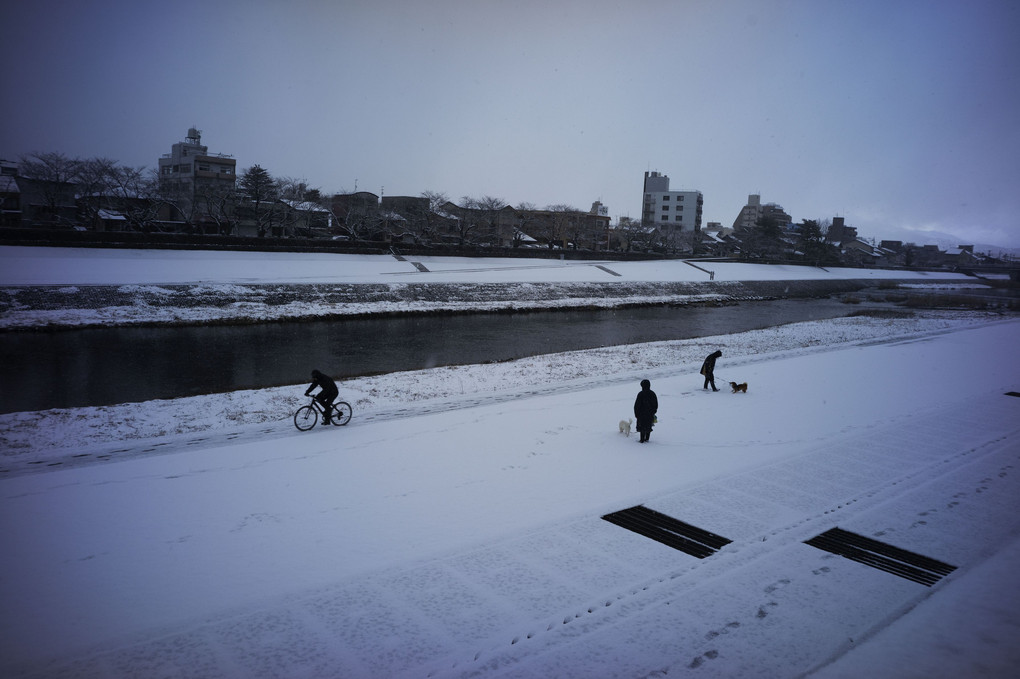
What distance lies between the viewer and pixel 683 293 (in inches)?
1812

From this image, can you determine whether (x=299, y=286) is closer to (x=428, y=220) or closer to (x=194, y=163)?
(x=428, y=220)

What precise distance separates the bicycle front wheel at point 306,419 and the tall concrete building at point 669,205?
9425 centimetres

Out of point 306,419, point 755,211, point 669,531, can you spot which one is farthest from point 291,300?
point 755,211

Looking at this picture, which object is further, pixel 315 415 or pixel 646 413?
pixel 315 415

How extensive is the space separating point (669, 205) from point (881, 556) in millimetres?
103679

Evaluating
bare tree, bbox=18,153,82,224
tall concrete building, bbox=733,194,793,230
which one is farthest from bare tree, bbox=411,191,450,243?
tall concrete building, bbox=733,194,793,230

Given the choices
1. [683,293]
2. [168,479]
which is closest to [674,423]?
[168,479]

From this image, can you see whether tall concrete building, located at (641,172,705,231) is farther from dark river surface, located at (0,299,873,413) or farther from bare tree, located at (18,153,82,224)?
bare tree, located at (18,153,82,224)

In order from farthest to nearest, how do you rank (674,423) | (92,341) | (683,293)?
(683,293), (92,341), (674,423)

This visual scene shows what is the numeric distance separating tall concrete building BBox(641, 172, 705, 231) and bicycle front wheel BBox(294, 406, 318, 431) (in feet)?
309

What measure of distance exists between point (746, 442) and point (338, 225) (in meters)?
54.2

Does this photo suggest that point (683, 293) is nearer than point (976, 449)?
No

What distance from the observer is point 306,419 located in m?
11.3

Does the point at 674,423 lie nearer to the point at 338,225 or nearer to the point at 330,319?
the point at 330,319
